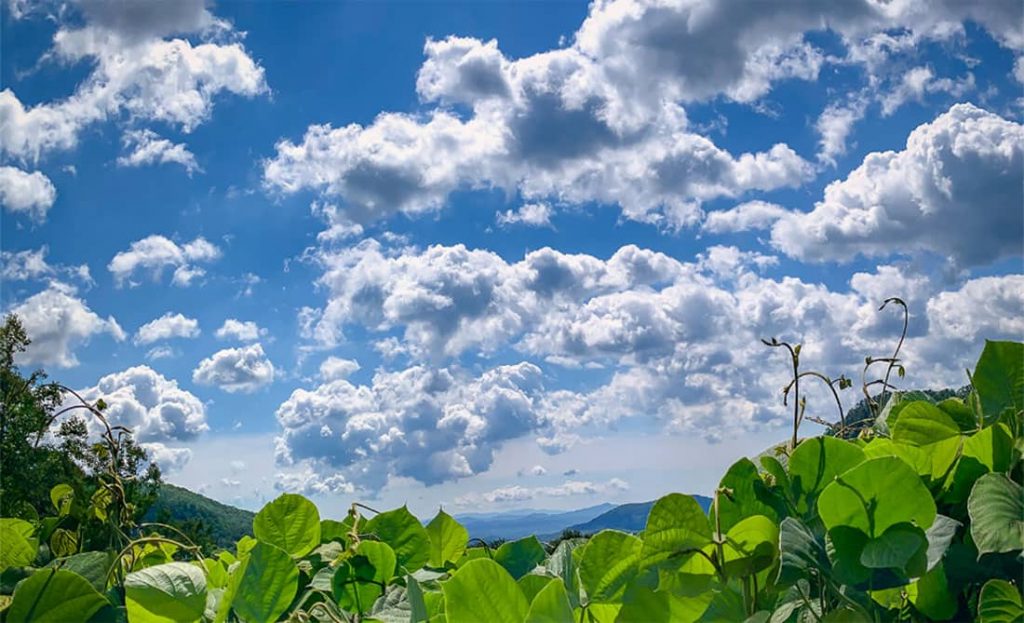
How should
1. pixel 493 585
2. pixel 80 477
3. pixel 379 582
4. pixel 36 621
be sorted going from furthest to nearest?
pixel 80 477 → pixel 379 582 → pixel 36 621 → pixel 493 585

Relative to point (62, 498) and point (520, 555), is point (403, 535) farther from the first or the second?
point (62, 498)

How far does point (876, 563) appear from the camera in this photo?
2.54ft

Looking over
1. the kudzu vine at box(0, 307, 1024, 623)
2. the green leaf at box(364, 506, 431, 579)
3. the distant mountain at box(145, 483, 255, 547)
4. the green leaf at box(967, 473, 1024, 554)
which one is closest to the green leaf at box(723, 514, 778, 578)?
the kudzu vine at box(0, 307, 1024, 623)

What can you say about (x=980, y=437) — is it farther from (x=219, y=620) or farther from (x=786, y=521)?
(x=219, y=620)

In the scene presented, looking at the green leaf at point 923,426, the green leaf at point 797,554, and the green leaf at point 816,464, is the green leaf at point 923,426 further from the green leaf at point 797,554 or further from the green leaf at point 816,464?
the green leaf at point 797,554

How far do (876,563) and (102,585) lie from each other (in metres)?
0.88

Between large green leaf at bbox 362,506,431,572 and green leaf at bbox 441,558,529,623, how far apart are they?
0.61 m

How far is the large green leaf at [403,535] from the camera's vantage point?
4.27ft

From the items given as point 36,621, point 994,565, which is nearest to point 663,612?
point 994,565

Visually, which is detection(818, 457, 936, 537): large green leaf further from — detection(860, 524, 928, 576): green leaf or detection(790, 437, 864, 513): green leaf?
detection(790, 437, 864, 513): green leaf

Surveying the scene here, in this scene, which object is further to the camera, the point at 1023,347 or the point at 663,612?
the point at 1023,347

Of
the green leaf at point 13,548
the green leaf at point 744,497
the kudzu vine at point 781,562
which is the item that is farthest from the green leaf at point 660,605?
the green leaf at point 13,548

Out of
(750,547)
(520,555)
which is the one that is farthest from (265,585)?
(750,547)

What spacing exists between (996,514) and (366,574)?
823 mm
